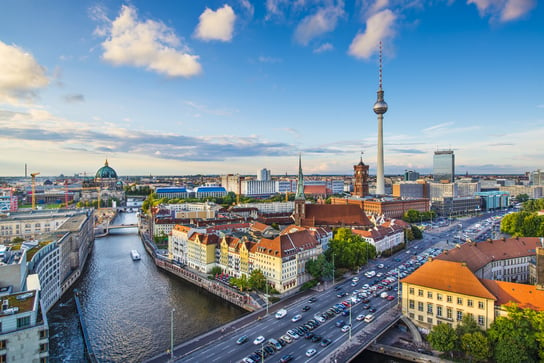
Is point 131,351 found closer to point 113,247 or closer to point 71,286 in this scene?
point 71,286

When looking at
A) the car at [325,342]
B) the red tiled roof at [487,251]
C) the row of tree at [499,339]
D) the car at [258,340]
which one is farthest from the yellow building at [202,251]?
the row of tree at [499,339]

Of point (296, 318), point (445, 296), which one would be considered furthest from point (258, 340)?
point (445, 296)

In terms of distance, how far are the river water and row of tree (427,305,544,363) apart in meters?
24.9

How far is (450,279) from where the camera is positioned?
32.8 m

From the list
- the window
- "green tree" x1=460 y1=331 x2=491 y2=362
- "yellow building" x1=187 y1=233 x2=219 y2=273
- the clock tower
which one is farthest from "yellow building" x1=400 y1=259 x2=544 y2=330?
the clock tower

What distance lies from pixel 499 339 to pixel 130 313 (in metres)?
42.2

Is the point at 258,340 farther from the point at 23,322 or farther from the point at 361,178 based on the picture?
the point at 361,178

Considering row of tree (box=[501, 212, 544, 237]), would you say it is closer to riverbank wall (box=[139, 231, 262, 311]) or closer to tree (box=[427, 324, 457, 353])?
tree (box=[427, 324, 457, 353])

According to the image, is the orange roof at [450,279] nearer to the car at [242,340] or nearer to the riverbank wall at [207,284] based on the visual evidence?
the car at [242,340]

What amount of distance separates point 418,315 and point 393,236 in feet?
128

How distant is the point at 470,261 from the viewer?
38.7 m

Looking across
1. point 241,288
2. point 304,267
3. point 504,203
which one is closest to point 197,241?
point 241,288

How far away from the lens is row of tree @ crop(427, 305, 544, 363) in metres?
25.8

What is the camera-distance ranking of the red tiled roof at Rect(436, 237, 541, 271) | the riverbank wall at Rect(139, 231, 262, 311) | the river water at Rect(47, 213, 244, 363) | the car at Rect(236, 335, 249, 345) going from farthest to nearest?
the riverbank wall at Rect(139, 231, 262, 311) < the red tiled roof at Rect(436, 237, 541, 271) < the river water at Rect(47, 213, 244, 363) < the car at Rect(236, 335, 249, 345)
